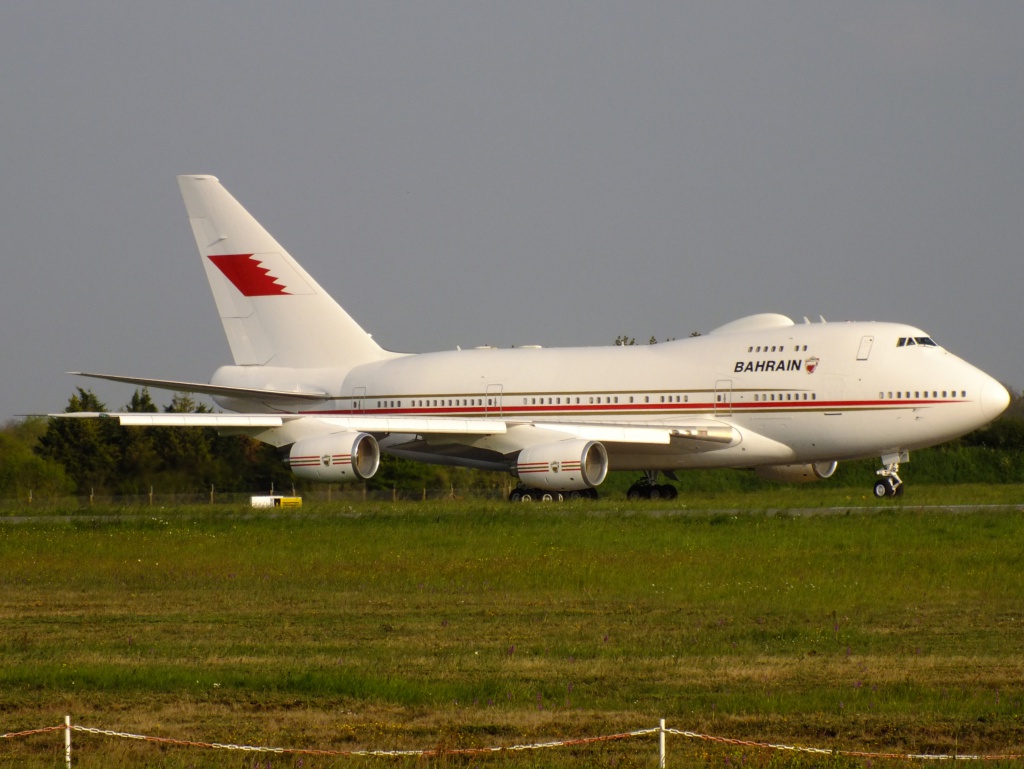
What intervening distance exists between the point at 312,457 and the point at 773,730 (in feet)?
81.2

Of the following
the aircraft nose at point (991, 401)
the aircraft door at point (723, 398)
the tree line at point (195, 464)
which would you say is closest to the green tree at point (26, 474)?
the tree line at point (195, 464)

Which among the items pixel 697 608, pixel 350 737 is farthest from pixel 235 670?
pixel 697 608

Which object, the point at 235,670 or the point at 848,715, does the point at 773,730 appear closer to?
the point at 848,715

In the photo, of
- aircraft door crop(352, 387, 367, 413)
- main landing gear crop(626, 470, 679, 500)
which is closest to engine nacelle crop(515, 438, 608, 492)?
main landing gear crop(626, 470, 679, 500)

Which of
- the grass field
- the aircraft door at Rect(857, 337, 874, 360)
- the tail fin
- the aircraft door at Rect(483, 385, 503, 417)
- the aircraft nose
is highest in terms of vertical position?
the tail fin

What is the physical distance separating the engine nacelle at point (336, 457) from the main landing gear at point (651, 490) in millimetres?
7658

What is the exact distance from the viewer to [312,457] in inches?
1328

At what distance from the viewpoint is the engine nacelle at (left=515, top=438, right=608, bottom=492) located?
109 ft

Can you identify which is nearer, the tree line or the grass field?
the grass field

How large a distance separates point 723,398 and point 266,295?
14612 millimetres

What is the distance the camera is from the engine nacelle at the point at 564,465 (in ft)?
109

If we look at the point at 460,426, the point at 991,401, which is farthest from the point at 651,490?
the point at 991,401

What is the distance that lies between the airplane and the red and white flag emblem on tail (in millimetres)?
41

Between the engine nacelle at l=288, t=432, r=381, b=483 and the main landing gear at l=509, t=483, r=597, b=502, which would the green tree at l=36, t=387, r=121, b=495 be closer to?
the engine nacelle at l=288, t=432, r=381, b=483
